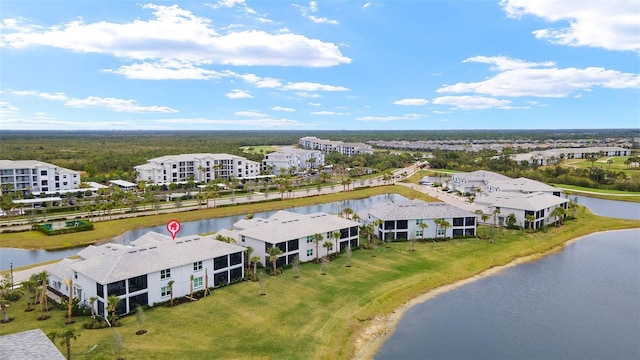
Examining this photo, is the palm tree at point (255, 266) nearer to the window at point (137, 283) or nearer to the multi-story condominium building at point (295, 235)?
the multi-story condominium building at point (295, 235)

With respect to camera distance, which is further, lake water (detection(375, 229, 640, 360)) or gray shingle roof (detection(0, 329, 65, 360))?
lake water (detection(375, 229, 640, 360))

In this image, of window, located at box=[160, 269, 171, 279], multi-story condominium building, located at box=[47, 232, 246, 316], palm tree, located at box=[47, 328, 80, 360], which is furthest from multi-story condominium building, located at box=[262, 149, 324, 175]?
palm tree, located at box=[47, 328, 80, 360]

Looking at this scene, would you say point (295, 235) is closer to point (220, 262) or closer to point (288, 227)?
point (288, 227)

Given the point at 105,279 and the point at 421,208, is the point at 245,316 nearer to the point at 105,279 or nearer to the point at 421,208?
the point at 105,279

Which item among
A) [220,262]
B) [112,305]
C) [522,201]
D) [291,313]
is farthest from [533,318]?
[522,201]

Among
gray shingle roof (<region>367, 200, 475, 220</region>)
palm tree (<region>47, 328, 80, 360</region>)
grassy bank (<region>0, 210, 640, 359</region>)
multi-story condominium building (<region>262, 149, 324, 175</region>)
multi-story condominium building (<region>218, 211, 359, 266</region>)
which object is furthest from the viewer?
multi-story condominium building (<region>262, 149, 324, 175</region>)

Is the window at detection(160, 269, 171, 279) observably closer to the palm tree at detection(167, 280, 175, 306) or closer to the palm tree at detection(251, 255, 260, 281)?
the palm tree at detection(167, 280, 175, 306)

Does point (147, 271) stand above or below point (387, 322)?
above

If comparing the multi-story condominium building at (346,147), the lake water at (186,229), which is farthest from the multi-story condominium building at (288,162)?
the lake water at (186,229)
